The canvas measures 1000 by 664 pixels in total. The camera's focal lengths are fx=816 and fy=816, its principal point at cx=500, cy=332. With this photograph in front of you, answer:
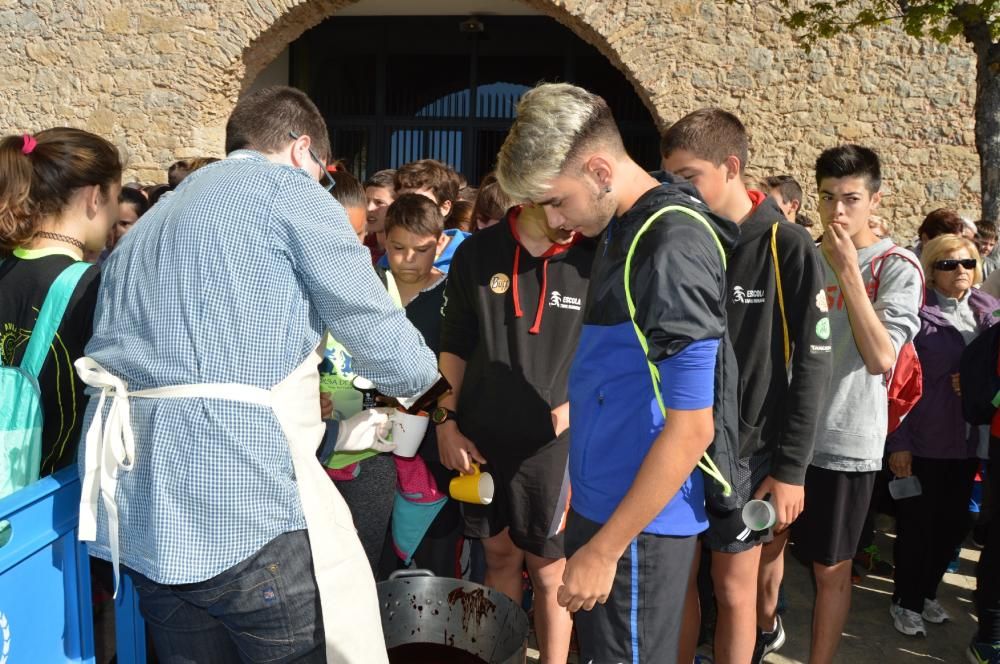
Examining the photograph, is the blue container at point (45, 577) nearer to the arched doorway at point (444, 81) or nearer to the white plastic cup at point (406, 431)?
the white plastic cup at point (406, 431)

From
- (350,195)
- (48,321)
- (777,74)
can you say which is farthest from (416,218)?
(777,74)

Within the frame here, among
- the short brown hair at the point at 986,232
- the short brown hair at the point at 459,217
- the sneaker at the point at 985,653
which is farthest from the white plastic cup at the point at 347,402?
the short brown hair at the point at 986,232

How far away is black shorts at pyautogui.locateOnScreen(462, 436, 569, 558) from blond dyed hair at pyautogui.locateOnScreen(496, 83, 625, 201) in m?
1.12

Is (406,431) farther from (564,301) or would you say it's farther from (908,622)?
(908,622)

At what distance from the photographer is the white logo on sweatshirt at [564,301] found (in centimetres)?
273

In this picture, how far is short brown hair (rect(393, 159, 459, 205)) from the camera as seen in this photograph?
4.38 meters

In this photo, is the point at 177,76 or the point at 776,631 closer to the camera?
the point at 776,631

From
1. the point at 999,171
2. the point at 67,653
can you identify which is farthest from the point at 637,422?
the point at 999,171

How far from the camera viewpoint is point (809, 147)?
952cm

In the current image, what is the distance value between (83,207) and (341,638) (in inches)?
52.3

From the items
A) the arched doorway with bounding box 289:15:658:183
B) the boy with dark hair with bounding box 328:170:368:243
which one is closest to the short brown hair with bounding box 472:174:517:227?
the boy with dark hair with bounding box 328:170:368:243

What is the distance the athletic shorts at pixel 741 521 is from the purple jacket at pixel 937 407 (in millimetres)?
1795

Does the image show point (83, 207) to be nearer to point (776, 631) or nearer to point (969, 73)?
point (776, 631)

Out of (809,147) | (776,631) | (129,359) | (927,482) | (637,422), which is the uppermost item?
(809,147)
